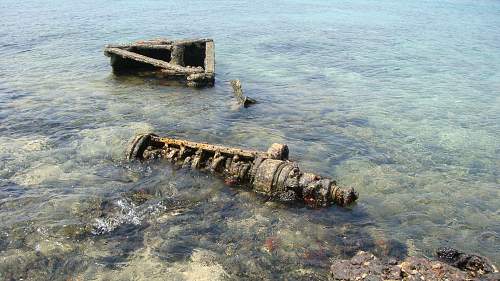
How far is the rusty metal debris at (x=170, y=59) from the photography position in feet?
55.6

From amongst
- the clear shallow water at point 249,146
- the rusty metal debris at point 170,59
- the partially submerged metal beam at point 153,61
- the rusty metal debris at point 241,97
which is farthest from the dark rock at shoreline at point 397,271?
the partially submerged metal beam at point 153,61

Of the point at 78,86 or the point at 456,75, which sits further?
the point at 456,75

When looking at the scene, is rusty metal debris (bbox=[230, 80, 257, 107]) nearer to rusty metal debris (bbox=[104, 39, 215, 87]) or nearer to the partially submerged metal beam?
rusty metal debris (bbox=[104, 39, 215, 87])

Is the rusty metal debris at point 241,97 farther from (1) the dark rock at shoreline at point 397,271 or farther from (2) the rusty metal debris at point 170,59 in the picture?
(1) the dark rock at shoreline at point 397,271

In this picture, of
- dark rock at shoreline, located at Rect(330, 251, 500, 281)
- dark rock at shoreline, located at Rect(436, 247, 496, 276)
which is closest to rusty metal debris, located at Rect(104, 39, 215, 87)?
dark rock at shoreline, located at Rect(330, 251, 500, 281)

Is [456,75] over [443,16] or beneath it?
beneath

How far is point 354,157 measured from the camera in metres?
11.3

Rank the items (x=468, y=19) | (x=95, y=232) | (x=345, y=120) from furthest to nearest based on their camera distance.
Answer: (x=468, y=19) → (x=345, y=120) → (x=95, y=232)

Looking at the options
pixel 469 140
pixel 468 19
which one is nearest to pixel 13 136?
pixel 469 140

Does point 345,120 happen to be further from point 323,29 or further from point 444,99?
point 323,29

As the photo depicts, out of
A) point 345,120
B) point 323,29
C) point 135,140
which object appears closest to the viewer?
point 135,140

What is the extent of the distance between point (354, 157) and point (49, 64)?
16.2 meters

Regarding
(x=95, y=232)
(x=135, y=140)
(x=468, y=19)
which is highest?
(x=468, y=19)

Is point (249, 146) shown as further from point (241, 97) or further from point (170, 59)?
point (170, 59)
